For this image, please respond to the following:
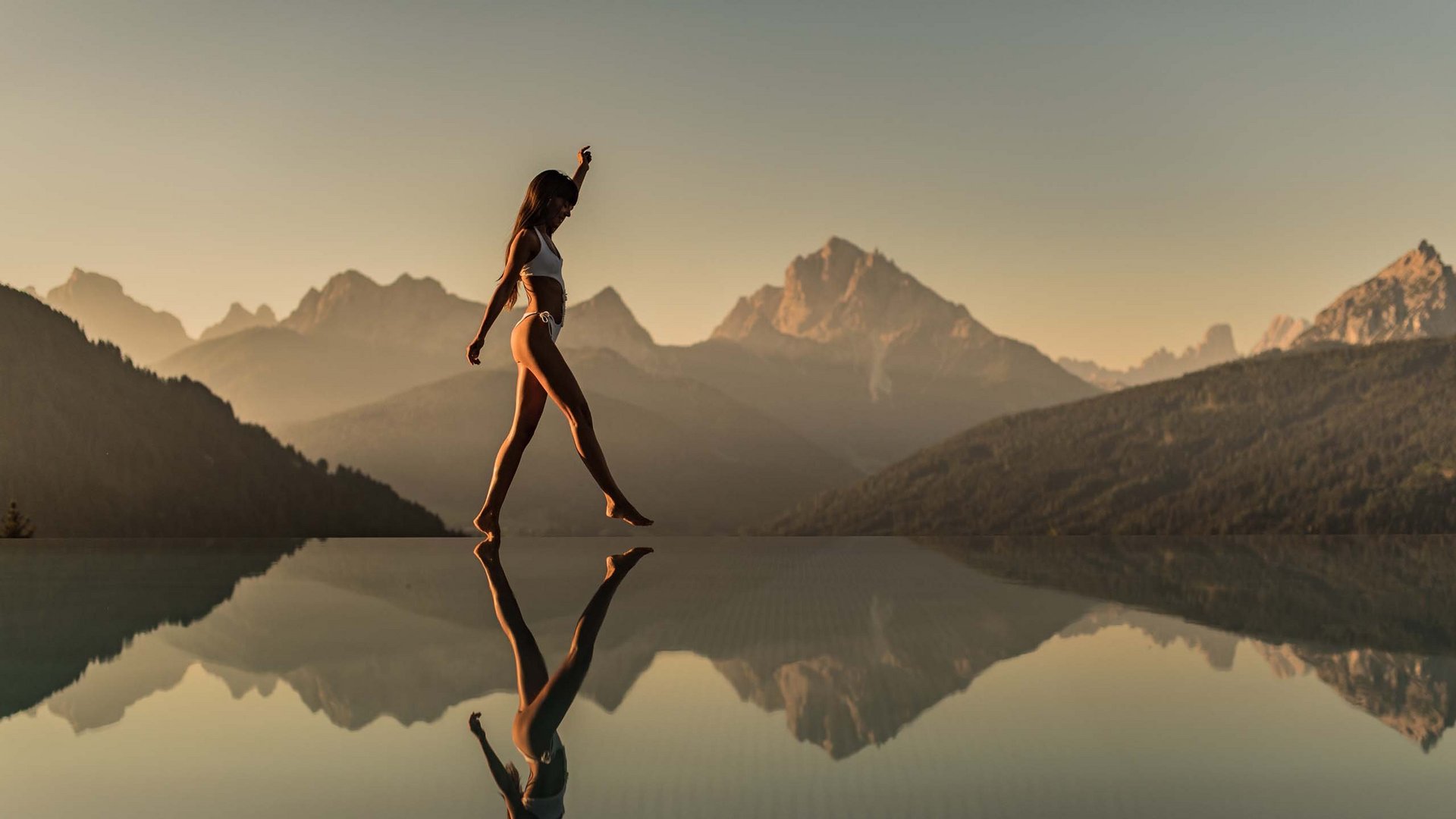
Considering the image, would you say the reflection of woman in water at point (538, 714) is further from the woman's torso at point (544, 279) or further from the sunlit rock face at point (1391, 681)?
the sunlit rock face at point (1391, 681)

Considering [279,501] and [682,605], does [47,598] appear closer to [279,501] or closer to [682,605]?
[682,605]

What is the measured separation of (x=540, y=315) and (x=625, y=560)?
17.5 feet

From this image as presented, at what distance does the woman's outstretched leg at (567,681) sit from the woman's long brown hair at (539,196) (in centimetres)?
293

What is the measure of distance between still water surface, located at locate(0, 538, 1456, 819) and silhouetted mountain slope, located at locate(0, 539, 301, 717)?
0.07 metres

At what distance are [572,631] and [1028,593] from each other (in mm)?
5717

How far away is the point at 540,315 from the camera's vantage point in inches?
368

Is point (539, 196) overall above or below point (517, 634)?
above

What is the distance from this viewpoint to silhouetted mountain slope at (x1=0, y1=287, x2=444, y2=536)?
518 ft

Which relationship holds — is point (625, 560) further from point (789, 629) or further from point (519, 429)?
point (789, 629)

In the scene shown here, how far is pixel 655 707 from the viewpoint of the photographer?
5.95 metres

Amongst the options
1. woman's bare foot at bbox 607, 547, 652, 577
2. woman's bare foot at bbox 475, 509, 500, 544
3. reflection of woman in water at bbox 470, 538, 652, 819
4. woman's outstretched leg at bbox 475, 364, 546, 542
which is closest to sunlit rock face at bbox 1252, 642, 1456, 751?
reflection of woman in water at bbox 470, 538, 652, 819

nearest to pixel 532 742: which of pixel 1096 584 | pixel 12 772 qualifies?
pixel 12 772

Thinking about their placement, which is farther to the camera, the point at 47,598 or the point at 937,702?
the point at 47,598

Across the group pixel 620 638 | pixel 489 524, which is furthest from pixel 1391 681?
pixel 489 524
